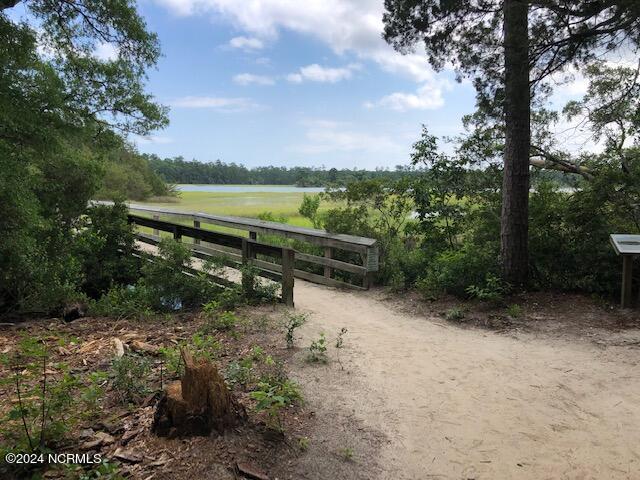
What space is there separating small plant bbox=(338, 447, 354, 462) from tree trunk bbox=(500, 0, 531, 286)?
506 cm

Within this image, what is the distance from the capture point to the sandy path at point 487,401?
302cm

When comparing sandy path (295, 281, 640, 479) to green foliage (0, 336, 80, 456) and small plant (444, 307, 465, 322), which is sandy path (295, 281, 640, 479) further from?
green foliage (0, 336, 80, 456)

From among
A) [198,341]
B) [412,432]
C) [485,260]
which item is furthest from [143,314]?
[485,260]

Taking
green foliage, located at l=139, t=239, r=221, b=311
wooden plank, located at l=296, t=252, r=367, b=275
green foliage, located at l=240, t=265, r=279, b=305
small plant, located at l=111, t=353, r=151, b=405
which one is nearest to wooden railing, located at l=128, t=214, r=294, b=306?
green foliage, located at l=240, t=265, r=279, b=305

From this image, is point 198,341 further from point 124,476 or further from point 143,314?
point 143,314

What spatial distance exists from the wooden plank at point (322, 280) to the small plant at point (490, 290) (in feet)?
6.90

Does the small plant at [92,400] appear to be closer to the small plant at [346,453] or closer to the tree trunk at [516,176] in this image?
the small plant at [346,453]

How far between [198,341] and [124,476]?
1822mm

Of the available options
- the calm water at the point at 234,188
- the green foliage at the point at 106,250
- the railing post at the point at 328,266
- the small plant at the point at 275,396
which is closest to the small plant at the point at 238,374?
the small plant at the point at 275,396

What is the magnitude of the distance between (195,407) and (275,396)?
0.70 metres

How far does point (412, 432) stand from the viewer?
339 cm

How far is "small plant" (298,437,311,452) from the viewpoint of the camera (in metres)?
3.03

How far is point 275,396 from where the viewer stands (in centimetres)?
340

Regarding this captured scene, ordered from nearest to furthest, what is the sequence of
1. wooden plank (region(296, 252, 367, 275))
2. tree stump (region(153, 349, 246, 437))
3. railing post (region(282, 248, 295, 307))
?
tree stump (region(153, 349, 246, 437)) → railing post (region(282, 248, 295, 307)) → wooden plank (region(296, 252, 367, 275))
